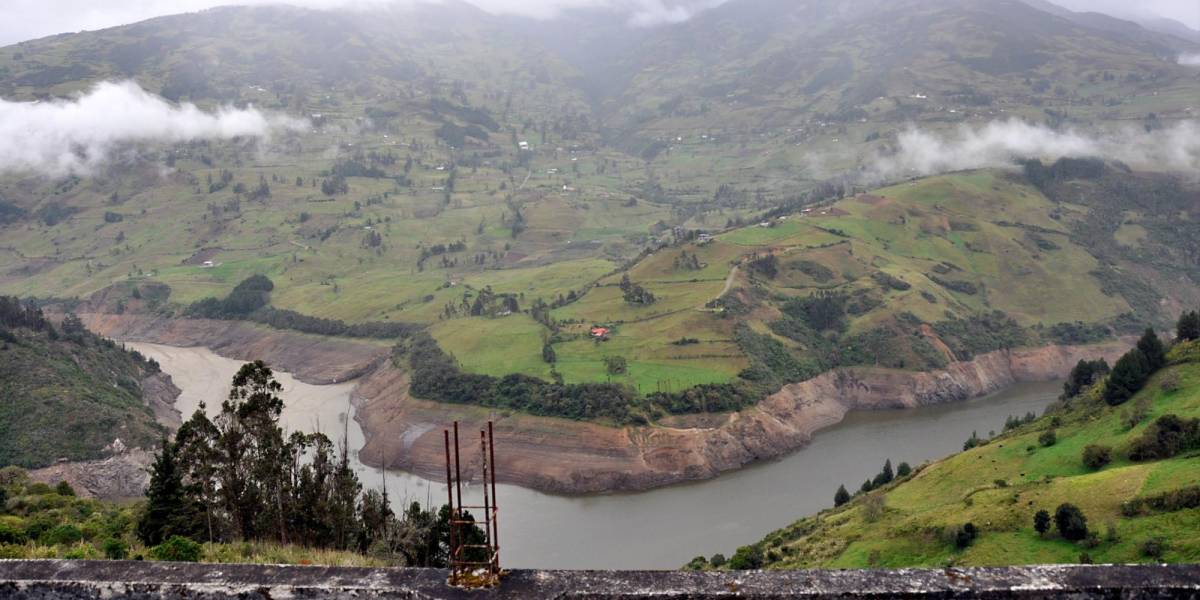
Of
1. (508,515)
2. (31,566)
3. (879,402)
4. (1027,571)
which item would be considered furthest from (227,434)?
(879,402)

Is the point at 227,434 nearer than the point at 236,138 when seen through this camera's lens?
Yes

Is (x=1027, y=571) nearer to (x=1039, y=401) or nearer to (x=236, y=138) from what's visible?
(x=1039, y=401)

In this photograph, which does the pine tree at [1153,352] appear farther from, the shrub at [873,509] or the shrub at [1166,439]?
the shrub at [873,509]

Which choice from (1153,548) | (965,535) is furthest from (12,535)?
(1153,548)

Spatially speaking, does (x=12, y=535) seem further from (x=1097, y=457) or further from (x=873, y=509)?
(x=1097, y=457)

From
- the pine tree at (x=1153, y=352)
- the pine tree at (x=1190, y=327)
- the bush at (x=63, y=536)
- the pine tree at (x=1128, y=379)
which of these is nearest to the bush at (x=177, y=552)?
the bush at (x=63, y=536)
